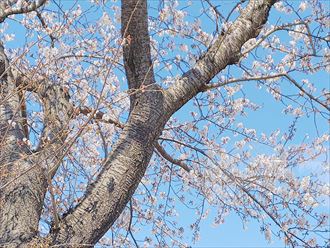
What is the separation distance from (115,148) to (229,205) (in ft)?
6.44

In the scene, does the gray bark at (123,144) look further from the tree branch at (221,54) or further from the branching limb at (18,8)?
the branching limb at (18,8)

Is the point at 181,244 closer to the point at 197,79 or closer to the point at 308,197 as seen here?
the point at 308,197

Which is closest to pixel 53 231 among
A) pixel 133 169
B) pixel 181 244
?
pixel 133 169

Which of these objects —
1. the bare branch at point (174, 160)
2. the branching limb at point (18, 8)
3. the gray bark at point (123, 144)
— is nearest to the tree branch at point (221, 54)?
the gray bark at point (123, 144)

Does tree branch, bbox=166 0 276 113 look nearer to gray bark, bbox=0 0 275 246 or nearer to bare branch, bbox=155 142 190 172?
gray bark, bbox=0 0 275 246

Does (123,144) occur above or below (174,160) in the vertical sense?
below

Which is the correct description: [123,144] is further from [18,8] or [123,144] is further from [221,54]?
[18,8]

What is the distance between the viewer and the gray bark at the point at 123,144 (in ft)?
9.21

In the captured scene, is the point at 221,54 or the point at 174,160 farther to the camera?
the point at 174,160

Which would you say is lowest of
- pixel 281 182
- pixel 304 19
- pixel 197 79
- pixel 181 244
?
pixel 181 244

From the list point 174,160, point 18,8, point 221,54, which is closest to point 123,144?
point 221,54

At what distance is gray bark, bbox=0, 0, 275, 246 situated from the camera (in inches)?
110

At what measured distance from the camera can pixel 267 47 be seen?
451 centimetres

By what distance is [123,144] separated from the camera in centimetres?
305
